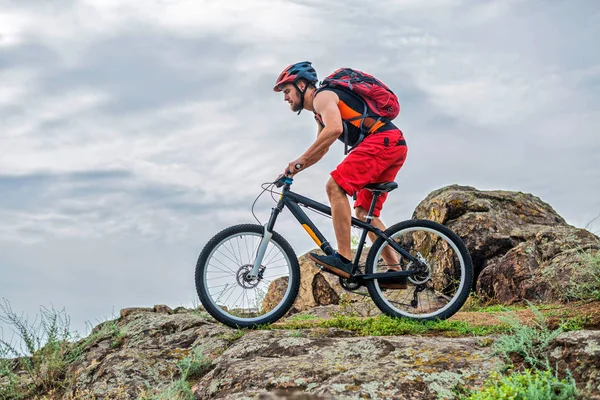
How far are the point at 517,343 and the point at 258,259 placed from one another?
3.02 meters

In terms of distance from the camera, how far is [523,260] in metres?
10.6

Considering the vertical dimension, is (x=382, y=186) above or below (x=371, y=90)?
below

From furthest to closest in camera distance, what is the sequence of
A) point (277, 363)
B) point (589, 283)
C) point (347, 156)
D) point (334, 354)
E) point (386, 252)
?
point (589, 283), point (386, 252), point (347, 156), point (334, 354), point (277, 363)

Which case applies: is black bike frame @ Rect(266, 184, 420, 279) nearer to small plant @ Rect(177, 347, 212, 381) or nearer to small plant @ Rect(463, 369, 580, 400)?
small plant @ Rect(177, 347, 212, 381)

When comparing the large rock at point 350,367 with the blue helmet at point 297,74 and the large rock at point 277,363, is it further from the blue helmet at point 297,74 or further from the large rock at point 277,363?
the blue helmet at point 297,74

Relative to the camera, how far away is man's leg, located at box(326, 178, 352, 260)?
6938 mm

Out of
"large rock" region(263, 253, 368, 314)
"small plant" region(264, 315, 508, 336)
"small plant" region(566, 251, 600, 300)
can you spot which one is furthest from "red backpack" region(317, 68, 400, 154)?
"large rock" region(263, 253, 368, 314)

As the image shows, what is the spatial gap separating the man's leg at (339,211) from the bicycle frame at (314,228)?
182 millimetres

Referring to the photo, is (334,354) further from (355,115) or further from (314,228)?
(355,115)

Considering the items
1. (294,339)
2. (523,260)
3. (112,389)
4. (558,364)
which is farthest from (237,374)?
(523,260)

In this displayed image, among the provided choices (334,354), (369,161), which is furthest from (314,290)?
(334,354)

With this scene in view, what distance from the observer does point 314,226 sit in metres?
7.29

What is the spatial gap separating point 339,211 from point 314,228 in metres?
0.48

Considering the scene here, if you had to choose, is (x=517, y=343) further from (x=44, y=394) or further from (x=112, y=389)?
(x=44, y=394)
